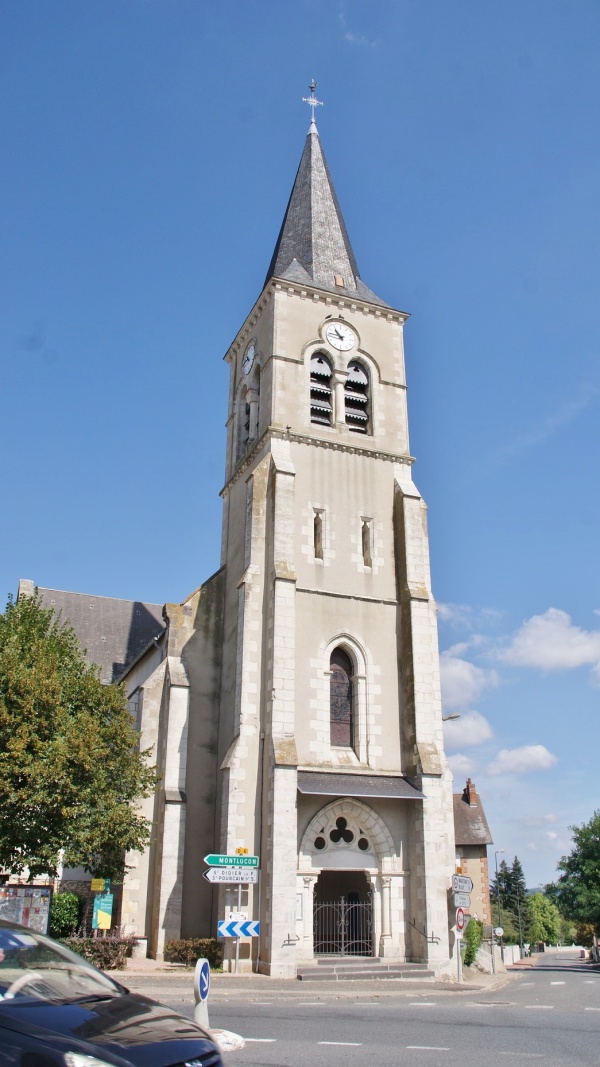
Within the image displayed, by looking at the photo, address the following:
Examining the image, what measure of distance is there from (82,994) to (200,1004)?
3.53 metres

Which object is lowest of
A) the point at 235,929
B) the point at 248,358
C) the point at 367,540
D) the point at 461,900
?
the point at 235,929

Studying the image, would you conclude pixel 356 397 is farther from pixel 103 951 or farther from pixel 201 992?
pixel 201 992

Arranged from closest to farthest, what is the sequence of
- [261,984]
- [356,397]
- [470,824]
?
[261,984], [356,397], [470,824]

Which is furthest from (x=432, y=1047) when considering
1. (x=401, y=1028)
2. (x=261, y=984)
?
(x=261, y=984)

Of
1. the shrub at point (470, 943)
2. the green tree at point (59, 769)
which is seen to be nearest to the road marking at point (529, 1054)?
the green tree at point (59, 769)

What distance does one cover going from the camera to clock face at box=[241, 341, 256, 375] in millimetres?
28594

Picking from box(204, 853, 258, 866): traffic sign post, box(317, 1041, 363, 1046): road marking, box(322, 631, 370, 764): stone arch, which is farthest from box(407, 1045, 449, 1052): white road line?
box(322, 631, 370, 764): stone arch

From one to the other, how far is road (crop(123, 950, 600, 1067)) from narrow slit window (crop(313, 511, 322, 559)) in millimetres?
11104

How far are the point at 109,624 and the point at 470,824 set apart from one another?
83.0ft

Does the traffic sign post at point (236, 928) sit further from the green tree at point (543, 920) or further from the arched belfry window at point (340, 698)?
the green tree at point (543, 920)

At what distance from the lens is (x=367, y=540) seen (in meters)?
24.6

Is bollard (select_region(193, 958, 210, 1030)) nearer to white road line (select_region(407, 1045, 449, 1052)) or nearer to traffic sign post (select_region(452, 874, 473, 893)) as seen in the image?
white road line (select_region(407, 1045, 449, 1052))

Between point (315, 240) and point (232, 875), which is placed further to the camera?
point (315, 240)

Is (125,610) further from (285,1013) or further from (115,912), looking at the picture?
(285,1013)
